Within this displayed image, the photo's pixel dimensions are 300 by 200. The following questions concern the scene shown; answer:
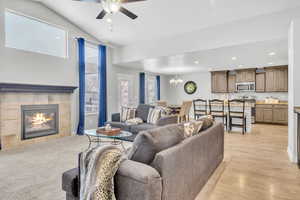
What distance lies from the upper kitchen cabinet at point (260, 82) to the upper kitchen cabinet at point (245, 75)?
193 millimetres

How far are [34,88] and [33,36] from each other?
4.67 ft

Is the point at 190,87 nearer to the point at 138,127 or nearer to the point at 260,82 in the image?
the point at 260,82

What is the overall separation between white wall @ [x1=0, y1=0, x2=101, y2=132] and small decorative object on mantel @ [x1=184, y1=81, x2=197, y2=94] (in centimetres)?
604

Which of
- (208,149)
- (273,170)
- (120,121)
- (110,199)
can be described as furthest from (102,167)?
(120,121)

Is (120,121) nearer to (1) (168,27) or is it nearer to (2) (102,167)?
(1) (168,27)

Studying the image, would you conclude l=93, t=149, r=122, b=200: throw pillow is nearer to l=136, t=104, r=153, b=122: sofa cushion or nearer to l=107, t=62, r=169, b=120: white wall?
l=136, t=104, r=153, b=122: sofa cushion

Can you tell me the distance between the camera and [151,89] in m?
9.77

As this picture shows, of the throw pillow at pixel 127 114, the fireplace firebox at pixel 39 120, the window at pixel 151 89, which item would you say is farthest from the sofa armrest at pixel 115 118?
the window at pixel 151 89

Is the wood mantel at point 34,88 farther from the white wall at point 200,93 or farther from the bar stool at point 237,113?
the white wall at point 200,93

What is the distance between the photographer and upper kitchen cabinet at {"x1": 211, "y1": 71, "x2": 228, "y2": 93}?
8593 mm

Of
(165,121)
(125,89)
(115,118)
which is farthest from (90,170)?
(125,89)

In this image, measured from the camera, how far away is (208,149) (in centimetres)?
235

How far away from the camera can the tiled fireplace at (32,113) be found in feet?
13.4

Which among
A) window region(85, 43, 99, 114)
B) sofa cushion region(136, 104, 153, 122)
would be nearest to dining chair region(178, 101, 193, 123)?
sofa cushion region(136, 104, 153, 122)
